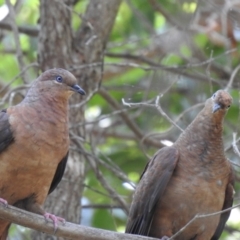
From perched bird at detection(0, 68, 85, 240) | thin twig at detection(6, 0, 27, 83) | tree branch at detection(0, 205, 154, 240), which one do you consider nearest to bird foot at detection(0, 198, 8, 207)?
perched bird at detection(0, 68, 85, 240)

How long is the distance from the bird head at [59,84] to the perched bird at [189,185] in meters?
0.75

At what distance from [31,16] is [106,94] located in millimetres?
2352

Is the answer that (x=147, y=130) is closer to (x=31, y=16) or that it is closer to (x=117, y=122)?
(x=117, y=122)

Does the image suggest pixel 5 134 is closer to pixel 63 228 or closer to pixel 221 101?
pixel 63 228

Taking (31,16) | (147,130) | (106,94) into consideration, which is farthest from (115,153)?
(31,16)

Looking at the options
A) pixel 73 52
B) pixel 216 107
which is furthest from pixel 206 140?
pixel 73 52

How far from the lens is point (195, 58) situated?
7.51 meters

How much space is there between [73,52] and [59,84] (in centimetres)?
122

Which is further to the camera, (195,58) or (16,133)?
(195,58)

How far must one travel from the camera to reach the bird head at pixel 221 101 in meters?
4.80

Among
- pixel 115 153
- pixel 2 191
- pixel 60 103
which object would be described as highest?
pixel 60 103

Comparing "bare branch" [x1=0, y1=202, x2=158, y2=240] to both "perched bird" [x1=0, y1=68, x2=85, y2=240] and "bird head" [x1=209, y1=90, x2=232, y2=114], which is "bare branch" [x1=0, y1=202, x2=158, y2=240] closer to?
"perched bird" [x1=0, y1=68, x2=85, y2=240]

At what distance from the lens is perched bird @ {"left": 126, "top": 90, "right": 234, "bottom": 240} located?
4.89 metres

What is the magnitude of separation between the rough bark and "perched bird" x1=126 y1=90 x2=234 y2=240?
0.99 meters
